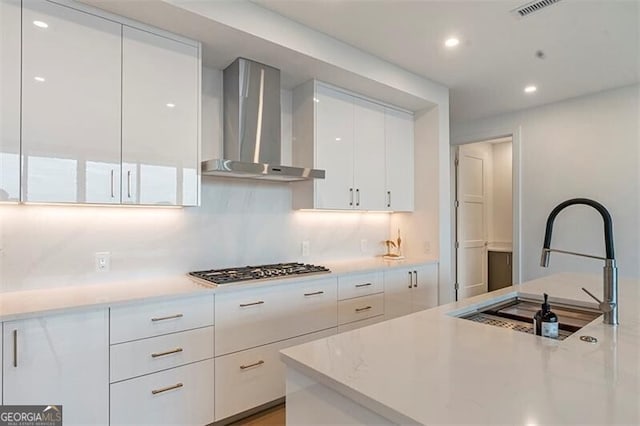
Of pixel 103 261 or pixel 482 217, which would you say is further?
pixel 482 217

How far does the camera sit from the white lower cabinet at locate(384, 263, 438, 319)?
10.1ft

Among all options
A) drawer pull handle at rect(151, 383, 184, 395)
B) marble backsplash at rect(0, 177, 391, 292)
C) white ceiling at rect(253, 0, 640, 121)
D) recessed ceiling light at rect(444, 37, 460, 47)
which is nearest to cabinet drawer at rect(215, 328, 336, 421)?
drawer pull handle at rect(151, 383, 184, 395)

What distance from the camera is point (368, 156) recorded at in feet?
10.9

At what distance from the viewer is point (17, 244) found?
6.44 feet

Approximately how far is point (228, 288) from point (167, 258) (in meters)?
0.66

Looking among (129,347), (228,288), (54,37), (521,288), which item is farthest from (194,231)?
(521,288)

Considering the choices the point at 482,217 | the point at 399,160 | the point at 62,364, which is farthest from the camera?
the point at 482,217

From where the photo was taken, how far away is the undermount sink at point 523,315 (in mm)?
1551

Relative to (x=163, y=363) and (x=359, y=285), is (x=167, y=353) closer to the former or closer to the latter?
(x=163, y=363)

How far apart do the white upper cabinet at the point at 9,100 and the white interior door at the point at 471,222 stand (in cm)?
489

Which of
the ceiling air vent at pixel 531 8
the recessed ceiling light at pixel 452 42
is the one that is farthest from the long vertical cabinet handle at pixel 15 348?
the ceiling air vent at pixel 531 8

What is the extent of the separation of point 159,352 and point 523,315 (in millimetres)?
1875

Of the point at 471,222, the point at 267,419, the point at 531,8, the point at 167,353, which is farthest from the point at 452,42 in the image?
the point at 471,222

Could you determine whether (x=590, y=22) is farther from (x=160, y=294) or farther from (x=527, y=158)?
(x=160, y=294)
